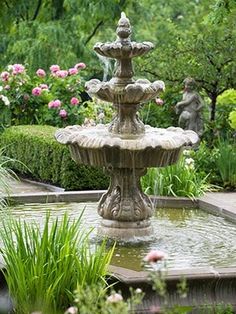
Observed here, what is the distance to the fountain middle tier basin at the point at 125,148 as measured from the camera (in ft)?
28.2

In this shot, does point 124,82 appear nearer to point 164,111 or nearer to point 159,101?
point 159,101

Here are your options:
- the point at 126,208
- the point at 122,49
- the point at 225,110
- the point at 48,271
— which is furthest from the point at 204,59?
the point at 48,271

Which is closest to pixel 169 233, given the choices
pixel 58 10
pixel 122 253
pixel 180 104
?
pixel 122 253

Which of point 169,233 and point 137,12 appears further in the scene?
point 137,12

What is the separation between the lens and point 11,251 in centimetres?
700

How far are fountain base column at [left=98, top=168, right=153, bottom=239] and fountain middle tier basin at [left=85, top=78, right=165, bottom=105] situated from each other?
693 millimetres

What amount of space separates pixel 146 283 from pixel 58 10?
19535 mm

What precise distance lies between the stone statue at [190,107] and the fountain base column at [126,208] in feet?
26.1

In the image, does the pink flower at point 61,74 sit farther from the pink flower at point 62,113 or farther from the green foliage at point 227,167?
the green foliage at point 227,167

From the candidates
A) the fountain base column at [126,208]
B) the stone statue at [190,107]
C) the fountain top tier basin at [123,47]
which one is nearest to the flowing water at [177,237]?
the fountain base column at [126,208]

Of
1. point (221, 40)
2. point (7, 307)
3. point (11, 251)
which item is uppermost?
point (221, 40)

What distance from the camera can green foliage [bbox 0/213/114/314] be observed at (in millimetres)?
6844

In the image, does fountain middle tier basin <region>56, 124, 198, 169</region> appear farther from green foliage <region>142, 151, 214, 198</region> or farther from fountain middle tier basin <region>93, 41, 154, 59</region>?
green foliage <region>142, 151, 214, 198</region>

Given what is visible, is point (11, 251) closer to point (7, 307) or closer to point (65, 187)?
point (7, 307)
